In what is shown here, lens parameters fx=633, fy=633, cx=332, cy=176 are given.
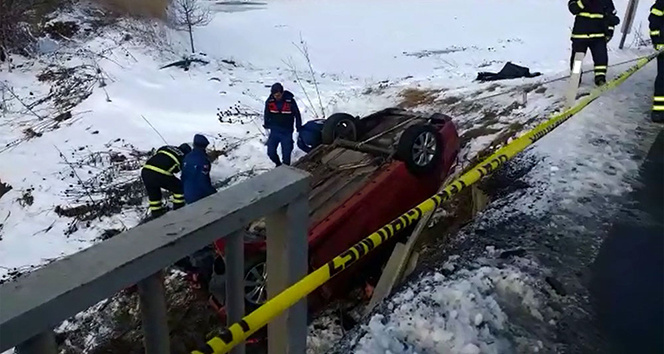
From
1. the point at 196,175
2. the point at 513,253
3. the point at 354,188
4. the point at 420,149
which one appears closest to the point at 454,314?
the point at 513,253

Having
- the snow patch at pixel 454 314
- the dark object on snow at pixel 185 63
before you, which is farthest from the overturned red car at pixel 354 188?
the dark object on snow at pixel 185 63

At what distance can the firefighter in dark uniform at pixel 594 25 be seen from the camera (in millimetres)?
7340

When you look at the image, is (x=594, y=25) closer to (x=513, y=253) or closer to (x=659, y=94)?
(x=659, y=94)

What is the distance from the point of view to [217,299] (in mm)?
4871

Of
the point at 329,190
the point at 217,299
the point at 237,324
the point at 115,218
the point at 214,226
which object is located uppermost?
the point at 214,226

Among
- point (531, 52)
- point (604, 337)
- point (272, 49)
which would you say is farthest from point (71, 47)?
point (604, 337)

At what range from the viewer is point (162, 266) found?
63.9 inches

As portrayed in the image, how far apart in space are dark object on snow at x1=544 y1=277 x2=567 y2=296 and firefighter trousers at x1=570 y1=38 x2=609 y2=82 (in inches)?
195

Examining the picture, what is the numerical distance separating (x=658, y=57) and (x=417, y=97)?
17.8 ft

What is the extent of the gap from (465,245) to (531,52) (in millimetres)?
15623

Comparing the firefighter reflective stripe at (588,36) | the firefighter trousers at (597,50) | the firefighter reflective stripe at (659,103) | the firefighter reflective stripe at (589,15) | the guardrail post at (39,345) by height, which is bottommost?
the firefighter reflective stripe at (659,103)

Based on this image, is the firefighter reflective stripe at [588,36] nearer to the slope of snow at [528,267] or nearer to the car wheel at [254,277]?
the slope of snow at [528,267]

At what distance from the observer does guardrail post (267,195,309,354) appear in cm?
201

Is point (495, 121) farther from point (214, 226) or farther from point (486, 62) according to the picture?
point (486, 62)
